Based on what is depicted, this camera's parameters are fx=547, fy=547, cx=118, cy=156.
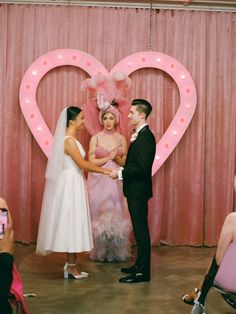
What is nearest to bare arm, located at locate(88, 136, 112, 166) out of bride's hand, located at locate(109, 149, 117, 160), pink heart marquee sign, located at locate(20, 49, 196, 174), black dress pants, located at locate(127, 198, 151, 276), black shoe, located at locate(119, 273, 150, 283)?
bride's hand, located at locate(109, 149, 117, 160)

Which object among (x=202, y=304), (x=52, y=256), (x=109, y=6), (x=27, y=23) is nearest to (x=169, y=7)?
(x=109, y=6)

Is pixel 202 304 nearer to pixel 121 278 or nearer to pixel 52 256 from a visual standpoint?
pixel 121 278

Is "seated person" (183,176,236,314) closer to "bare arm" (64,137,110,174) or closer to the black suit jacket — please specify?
the black suit jacket

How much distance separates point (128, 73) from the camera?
18.7 feet

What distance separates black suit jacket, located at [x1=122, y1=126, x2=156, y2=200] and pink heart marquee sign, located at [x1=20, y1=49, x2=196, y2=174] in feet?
4.29

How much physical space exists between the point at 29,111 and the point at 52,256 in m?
1.49

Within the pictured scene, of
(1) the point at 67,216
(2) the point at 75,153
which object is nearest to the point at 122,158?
(2) the point at 75,153

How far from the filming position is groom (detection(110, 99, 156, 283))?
4.30m

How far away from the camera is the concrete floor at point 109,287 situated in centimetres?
372

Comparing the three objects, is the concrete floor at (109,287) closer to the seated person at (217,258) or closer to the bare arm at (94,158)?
the seated person at (217,258)

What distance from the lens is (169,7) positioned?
5.90 m

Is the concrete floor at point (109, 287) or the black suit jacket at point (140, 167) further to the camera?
the black suit jacket at point (140, 167)

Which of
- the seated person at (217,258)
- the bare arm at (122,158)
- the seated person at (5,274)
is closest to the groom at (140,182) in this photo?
the bare arm at (122,158)

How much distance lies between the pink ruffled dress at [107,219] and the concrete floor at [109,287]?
0.14 metres
